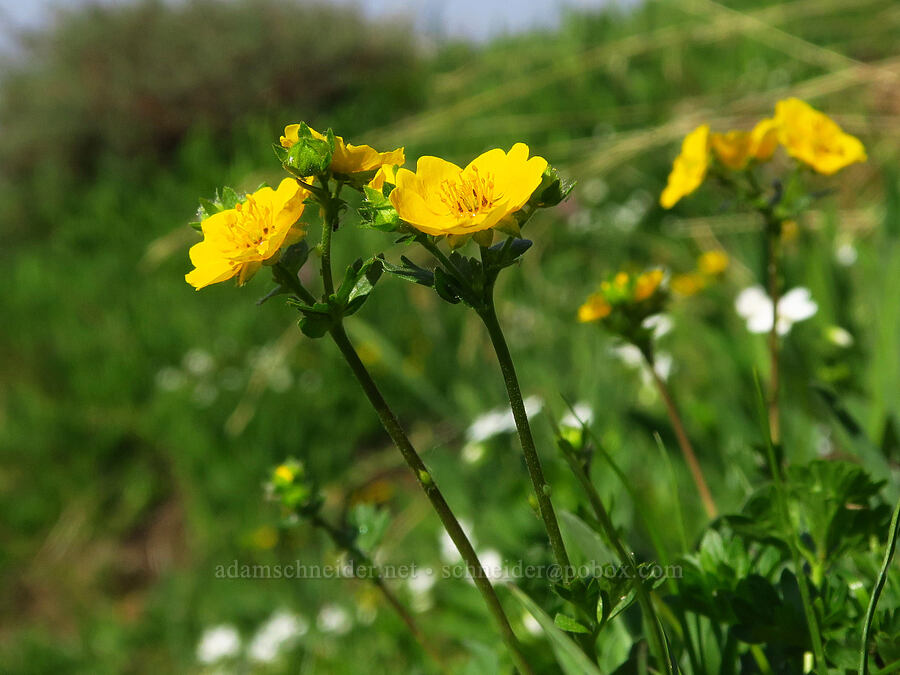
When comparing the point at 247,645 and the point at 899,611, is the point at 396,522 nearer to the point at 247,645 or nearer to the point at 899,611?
the point at 247,645

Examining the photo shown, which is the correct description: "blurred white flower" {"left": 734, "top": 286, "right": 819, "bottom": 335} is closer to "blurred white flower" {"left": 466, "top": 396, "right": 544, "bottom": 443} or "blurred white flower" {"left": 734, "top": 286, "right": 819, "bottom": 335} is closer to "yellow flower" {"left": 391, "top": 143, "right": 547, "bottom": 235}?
"blurred white flower" {"left": 466, "top": 396, "right": 544, "bottom": 443}

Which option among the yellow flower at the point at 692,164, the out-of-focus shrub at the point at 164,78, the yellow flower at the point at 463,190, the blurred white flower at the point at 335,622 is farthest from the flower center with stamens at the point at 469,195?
the out-of-focus shrub at the point at 164,78

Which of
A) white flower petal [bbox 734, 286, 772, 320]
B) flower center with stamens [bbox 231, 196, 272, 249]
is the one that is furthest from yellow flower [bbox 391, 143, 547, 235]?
white flower petal [bbox 734, 286, 772, 320]

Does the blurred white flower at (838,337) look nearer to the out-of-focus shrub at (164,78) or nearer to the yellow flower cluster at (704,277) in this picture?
the yellow flower cluster at (704,277)

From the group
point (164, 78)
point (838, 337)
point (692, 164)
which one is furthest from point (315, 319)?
point (164, 78)

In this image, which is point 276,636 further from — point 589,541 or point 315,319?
point 315,319

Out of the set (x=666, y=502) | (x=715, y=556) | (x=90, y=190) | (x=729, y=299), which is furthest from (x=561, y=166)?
(x=90, y=190)
